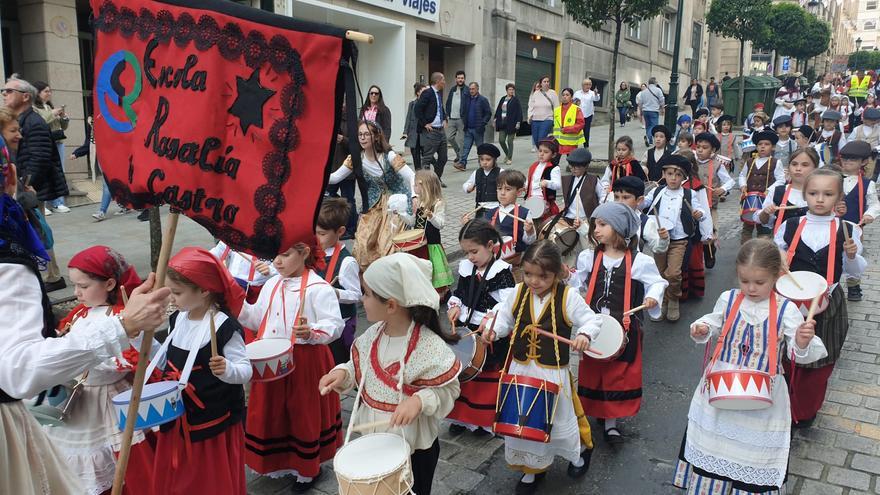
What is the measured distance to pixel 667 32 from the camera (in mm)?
37906

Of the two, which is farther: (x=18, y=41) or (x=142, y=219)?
(x=18, y=41)

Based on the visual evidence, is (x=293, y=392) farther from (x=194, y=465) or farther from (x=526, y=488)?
(x=526, y=488)

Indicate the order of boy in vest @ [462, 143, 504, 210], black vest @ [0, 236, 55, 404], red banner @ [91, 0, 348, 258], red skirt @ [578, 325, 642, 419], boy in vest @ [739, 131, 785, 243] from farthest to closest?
boy in vest @ [739, 131, 785, 243] < boy in vest @ [462, 143, 504, 210] < red skirt @ [578, 325, 642, 419] < red banner @ [91, 0, 348, 258] < black vest @ [0, 236, 55, 404]

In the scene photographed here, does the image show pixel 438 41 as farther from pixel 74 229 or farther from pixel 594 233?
pixel 594 233

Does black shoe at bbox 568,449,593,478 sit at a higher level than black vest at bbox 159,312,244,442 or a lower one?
lower

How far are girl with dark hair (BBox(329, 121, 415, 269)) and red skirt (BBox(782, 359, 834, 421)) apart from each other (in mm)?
3590

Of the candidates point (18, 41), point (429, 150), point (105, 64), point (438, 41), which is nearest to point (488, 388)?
point (105, 64)

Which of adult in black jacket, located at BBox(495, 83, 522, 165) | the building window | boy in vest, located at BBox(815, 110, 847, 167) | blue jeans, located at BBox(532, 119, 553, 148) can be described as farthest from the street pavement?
the building window

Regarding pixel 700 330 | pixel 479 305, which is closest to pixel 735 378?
pixel 700 330

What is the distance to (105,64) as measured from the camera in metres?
2.66

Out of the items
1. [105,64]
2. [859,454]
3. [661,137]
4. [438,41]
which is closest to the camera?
[105,64]

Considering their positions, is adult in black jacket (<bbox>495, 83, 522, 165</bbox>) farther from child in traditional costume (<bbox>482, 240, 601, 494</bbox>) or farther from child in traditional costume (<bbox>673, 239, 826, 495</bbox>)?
child in traditional costume (<bbox>673, 239, 826, 495</bbox>)

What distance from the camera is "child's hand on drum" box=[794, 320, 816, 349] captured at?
3441 mm

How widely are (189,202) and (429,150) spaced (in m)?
11.0
